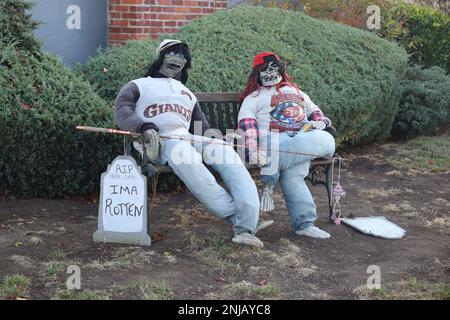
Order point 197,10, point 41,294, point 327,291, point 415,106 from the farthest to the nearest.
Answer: point 415,106, point 197,10, point 327,291, point 41,294

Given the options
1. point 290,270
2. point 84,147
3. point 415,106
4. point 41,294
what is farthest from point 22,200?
point 415,106

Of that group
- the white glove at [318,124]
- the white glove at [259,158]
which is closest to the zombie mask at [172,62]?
→ the white glove at [259,158]

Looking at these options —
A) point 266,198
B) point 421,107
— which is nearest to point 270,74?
point 266,198

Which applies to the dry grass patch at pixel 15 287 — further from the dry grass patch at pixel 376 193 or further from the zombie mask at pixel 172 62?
the dry grass patch at pixel 376 193

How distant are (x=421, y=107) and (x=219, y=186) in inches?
217

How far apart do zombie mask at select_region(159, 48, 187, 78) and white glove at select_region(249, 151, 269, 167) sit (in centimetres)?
82

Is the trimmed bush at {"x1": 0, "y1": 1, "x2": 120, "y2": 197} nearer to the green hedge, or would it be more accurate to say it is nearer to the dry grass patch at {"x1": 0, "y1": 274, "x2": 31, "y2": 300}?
the green hedge

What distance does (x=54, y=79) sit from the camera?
19.7 ft

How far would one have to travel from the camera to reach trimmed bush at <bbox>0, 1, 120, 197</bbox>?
5652 millimetres

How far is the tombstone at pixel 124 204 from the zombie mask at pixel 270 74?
4.12ft

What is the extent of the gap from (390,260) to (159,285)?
1672 mm

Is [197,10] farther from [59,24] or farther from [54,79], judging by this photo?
[54,79]

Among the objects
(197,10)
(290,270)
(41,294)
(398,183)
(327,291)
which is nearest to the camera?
(41,294)

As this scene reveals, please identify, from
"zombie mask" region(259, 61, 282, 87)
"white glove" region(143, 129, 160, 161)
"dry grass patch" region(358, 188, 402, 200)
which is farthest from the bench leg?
"white glove" region(143, 129, 160, 161)
